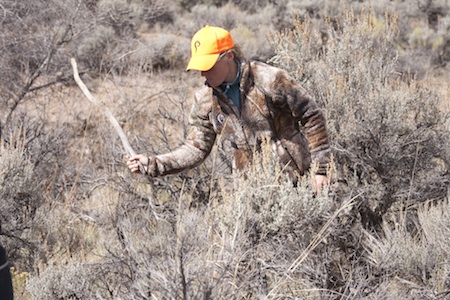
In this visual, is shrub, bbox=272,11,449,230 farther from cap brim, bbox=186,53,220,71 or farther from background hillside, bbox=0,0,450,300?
cap brim, bbox=186,53,220,71

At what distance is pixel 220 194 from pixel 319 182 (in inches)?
58.6

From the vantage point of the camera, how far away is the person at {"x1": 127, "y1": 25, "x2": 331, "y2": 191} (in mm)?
3893

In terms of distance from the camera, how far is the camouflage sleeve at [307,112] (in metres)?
3.91

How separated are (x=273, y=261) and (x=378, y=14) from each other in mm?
12825

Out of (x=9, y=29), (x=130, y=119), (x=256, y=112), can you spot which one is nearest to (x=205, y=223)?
(x=256, y=112)

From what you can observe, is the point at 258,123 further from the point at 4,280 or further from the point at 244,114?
the point at 4,280

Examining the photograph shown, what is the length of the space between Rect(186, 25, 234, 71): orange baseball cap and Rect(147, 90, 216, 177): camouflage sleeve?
34 cm

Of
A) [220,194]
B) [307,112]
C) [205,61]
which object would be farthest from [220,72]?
[220,194]

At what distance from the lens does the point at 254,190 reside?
3.80m

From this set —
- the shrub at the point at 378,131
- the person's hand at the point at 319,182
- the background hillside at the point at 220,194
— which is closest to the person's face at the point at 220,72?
the background hillside at the point at 220,194

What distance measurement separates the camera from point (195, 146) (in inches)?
167

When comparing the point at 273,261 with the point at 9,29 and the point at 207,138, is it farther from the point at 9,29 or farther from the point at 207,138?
Result: the point at 9,29

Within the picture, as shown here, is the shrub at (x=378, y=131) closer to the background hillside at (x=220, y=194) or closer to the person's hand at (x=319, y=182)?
the background hillside at (x=220, y=194)

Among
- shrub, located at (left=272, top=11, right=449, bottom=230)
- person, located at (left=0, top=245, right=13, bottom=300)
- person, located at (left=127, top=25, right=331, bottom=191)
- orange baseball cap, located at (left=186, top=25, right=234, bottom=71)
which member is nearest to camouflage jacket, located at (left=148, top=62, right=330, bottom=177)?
person, located at (left=127, top=25, right=331, bottom=191)
